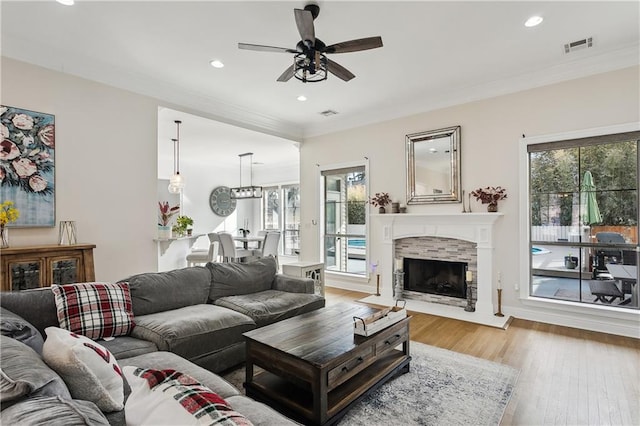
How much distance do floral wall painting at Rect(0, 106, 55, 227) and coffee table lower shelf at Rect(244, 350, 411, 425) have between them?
2903mm

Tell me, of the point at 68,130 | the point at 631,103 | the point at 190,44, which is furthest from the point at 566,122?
the point at 68,130

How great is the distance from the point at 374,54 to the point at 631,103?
286 centimetres

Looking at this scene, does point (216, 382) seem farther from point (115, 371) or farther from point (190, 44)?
point (190, 44)

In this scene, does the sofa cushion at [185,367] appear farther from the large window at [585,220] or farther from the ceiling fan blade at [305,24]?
the large window at [585,220]

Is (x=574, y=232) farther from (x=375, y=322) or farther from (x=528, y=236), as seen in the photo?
(x=375, y=322)

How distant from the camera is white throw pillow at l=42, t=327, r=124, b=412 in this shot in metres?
1.23

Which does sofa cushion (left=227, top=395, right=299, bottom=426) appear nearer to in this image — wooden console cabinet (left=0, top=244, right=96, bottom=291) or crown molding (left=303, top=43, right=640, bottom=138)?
wooden console cabinet (left=0, top=244, right=96, bottom=291)

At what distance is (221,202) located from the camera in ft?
31.8

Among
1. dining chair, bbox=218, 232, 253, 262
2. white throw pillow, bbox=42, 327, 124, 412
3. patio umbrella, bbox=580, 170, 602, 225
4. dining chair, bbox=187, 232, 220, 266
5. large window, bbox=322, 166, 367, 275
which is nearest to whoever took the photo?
white throw pillow, bbox=42, 327, 124, 412

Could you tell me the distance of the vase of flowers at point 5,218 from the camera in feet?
9.97

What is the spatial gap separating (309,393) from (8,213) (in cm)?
323

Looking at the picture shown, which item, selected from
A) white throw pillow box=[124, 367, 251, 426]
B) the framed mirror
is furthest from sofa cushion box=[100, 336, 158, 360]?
the framed mirror

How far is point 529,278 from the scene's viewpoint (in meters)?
4.20

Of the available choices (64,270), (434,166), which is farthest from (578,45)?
(64,270)
